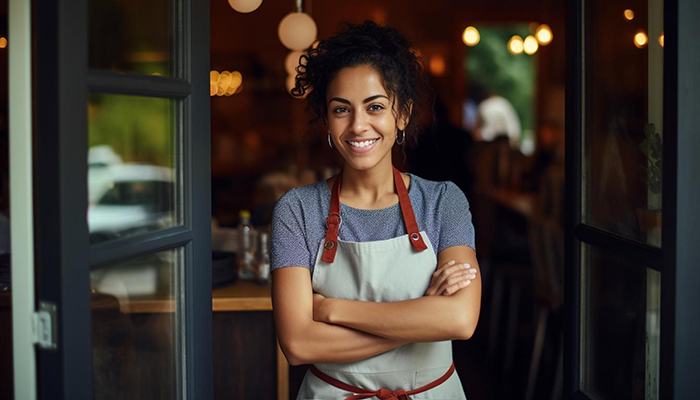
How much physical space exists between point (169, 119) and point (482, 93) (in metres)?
11.5

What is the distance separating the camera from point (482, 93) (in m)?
12.9

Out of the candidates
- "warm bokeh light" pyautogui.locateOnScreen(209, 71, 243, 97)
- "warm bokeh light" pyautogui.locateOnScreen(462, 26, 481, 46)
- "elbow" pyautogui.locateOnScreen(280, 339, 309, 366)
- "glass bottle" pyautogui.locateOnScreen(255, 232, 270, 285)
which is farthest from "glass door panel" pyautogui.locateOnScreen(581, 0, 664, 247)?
"warm bokeh light" pyautogui.locateOnScreen(209, 71, 243, 97)

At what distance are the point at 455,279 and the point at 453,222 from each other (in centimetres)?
16

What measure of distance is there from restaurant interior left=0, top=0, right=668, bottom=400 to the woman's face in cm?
18

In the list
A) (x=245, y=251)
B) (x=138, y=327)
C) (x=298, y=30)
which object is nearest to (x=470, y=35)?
(x=298, y=30)

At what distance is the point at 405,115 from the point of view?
199cm

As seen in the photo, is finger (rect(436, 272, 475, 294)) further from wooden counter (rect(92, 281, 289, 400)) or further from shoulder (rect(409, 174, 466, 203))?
wooden counter (rect(92, 281, 289, 400))

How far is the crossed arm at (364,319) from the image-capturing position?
180 centimetres

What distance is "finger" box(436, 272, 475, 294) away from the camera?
1841mm

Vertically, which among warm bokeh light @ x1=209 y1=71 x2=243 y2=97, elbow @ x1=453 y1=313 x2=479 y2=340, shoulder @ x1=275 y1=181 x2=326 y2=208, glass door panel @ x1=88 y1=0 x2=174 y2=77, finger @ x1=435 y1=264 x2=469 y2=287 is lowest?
elbow @ x1=453 y1=313 x2=479 y2=340

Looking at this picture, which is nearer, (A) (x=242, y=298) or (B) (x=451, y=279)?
(B) (x=451, y=279)

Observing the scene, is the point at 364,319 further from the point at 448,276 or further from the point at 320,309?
the point at 448,276

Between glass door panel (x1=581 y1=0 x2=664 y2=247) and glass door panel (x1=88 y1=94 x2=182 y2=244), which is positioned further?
glass door panel (x1=581 y1=0 x2=664 y2=247)

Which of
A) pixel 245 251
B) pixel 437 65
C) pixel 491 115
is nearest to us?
pixel 245 251
